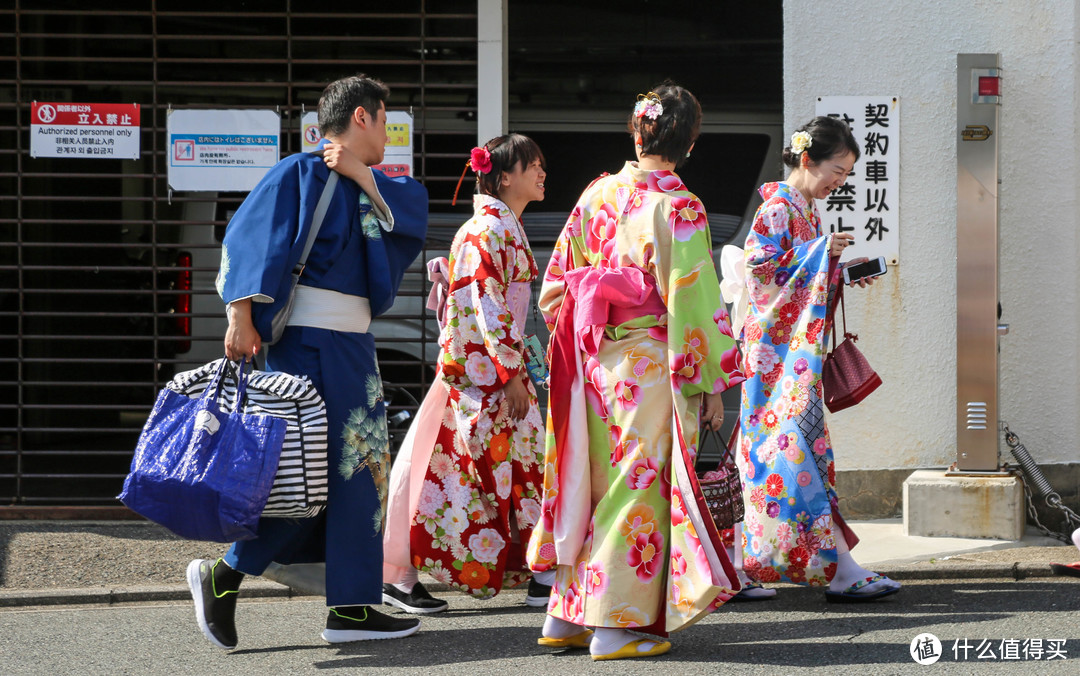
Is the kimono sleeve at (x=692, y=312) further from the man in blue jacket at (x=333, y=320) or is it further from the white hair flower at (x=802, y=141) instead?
the white hair flower at (x=802, y=141)

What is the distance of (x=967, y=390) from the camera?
6.00 m

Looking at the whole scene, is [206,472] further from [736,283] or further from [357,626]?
[736,283]

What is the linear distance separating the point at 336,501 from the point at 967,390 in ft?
11.1

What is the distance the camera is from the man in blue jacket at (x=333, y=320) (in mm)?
4152

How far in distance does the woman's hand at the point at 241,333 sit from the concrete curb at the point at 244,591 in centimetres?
162

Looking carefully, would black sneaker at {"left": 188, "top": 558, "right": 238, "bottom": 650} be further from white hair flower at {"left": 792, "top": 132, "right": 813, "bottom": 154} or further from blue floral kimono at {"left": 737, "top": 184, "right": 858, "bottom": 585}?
white hair flower at {"left": 792, "top": 132, "right": 813, "bottom": 154}

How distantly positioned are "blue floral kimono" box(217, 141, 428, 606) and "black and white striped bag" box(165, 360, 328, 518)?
117 millimetres

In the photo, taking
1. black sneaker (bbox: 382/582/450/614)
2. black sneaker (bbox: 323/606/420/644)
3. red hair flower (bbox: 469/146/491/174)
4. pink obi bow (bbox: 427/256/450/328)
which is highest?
red hair flower (bbox: 469/146/491/174)

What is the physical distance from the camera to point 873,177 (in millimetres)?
6340

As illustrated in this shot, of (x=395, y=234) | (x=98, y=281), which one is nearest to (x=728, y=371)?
(x=395, y=234)

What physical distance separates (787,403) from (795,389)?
66mm

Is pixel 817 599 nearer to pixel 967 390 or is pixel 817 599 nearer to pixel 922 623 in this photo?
pixel 922 623

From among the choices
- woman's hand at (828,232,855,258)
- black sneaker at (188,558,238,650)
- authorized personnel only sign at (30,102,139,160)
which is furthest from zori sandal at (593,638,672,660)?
authorized personnel only sign at (30,102,139,160)

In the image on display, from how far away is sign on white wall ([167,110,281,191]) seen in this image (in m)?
6.68
